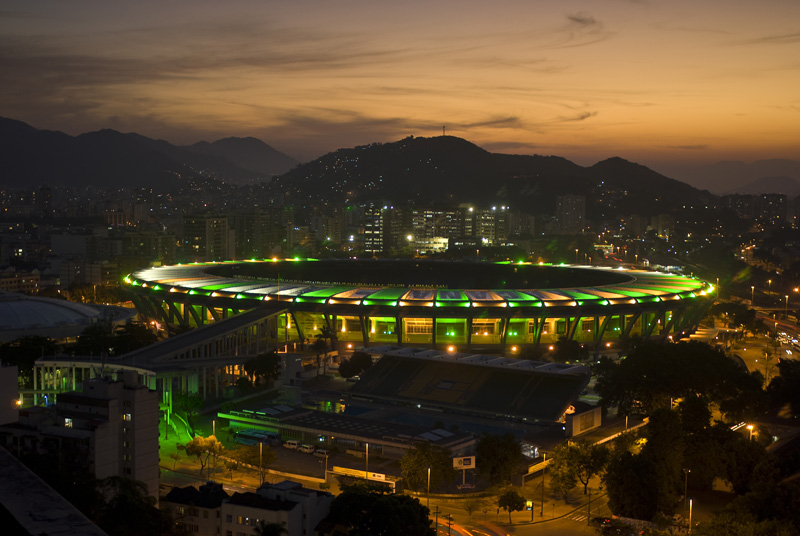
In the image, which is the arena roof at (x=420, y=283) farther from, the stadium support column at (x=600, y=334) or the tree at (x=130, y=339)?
the tree at (x=130, y=339)

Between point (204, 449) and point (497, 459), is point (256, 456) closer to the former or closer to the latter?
point (204, 449)

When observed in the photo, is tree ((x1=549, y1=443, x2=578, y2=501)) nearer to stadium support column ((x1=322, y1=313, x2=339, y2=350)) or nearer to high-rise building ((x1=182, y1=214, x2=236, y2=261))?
stadium support column ((x1=322, y1=313, x2=339, y2=350))

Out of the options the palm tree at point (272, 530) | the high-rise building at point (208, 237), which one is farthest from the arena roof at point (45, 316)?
the high-rise building at point (208, 237)

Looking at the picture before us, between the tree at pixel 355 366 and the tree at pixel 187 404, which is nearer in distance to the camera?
the tree at pixel 187 404

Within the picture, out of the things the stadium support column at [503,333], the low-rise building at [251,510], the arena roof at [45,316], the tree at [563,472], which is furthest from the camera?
the arena roof at [45,316]

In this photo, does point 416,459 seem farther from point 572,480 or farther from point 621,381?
point 621,381

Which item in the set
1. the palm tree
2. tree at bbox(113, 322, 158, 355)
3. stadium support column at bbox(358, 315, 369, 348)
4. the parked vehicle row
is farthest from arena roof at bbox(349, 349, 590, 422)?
the palm tree

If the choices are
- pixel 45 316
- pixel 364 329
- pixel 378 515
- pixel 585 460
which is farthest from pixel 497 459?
pixel 45 316
